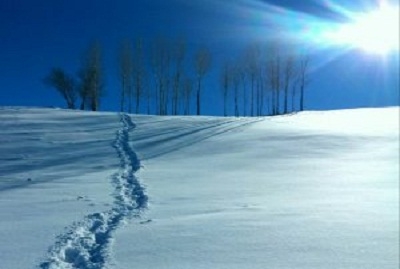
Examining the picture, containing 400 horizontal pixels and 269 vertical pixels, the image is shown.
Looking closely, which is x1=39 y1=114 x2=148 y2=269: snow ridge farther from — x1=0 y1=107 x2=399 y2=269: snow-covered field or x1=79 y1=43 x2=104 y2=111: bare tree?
x1=79 y1=43 x2=104 y2=111: bare tree

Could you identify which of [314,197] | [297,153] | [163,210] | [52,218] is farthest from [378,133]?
[52,218]

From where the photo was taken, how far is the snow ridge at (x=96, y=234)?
5.66 meters

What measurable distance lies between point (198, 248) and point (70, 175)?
25.1 feet

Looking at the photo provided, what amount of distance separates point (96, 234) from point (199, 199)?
3.28 metres

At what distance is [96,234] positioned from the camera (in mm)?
6895

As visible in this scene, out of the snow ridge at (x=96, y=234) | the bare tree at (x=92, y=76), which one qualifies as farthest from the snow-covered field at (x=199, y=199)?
the bare tree at (x=92, y=76)

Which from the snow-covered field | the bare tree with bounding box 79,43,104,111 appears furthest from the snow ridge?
the bare tree with bounding box 79,43,104,111

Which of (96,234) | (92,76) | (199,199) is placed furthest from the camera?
(92,76)

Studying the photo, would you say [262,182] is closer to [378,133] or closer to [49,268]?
[49,268]

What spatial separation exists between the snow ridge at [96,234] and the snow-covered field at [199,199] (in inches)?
0.9

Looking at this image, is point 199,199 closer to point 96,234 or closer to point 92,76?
point 96,234

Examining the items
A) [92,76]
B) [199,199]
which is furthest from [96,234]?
[92,76]

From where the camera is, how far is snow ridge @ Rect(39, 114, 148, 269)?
5.66 meters

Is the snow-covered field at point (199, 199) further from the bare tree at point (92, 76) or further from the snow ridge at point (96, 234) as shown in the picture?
the bare tree at point (92, 76)
